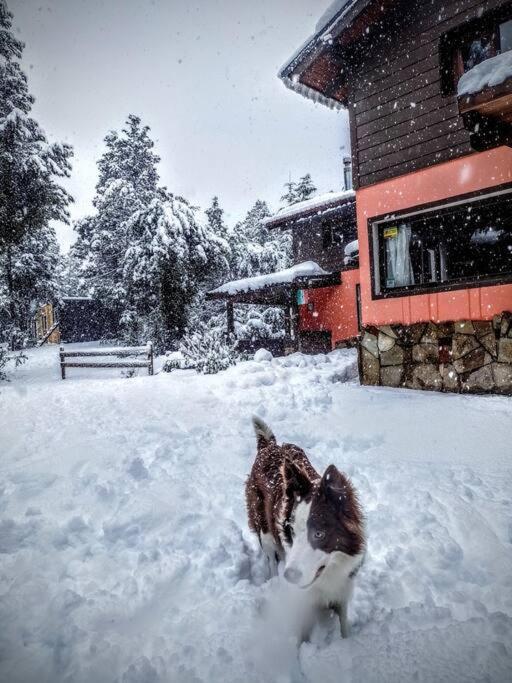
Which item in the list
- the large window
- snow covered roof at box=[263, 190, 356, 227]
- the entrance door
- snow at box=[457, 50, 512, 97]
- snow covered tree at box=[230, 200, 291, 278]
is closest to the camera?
snow at box=[457, 50, 512, 97]

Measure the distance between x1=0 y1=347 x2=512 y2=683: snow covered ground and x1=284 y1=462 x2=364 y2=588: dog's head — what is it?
50 centimetres

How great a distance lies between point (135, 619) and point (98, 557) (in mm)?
679

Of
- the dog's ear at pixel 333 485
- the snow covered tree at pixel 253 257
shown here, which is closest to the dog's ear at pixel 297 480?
the dog's ear at pixel 333 485

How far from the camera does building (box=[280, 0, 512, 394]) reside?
21.7 ft

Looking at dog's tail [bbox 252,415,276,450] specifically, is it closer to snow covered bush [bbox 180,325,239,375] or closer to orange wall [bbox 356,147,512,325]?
orange wall [bbox 356,147,512,325]

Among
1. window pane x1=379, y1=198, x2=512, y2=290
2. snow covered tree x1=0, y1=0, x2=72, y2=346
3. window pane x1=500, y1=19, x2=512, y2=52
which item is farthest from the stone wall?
snow covered tree x1=0, y1=0, x2=72, y2=346

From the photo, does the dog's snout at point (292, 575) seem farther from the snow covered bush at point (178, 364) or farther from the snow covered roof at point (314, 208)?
the snow covered roof at point (314, 208)

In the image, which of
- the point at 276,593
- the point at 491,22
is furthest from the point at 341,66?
the point at 276,593

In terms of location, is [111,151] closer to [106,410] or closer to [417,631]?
[106,410]

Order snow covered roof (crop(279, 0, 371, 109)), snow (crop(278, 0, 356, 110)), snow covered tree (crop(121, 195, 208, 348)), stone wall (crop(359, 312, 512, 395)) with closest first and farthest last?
stone wall (crop(359, 312, 512, 395)) → snow covered roof (crop(279, 0, 371, 109)) → snow (crop(278, 0, 356, 110)) → snow covered tree (crop(121, 195, 208, 348))

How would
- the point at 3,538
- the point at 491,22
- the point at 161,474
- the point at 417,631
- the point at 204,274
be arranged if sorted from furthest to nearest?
the point at 204,274 < the point at 491,22 < the point at 161,474 < the point at 3,538 < the point at 417,631

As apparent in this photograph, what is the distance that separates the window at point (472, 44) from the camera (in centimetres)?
662

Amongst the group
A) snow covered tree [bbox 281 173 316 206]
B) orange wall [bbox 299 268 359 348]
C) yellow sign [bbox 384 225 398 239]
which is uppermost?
snow covered tree [bbox 281 173 316 206]

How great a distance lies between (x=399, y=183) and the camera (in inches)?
303
